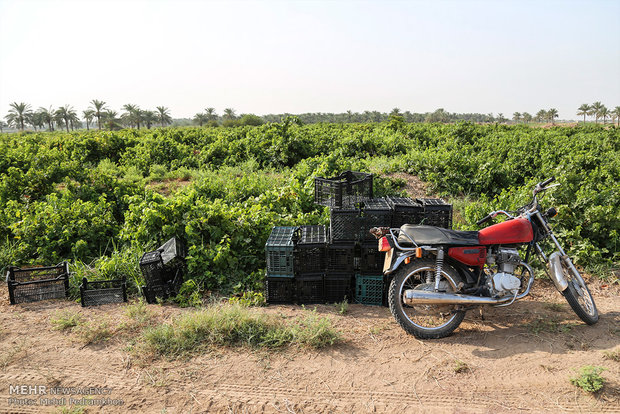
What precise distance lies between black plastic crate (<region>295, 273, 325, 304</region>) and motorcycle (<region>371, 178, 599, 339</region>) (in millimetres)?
1015

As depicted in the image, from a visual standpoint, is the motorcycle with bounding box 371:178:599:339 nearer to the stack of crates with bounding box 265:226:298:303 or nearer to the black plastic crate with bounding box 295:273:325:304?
the black plastic crate with bounding box 295:273:325:304

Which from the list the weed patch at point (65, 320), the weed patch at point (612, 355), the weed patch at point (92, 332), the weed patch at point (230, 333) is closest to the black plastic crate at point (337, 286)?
the weed patch at point (230, 333)

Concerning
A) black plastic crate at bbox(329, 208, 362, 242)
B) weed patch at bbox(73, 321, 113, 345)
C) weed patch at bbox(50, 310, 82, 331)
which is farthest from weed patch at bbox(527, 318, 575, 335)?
weed patch at bbox(50, 310, 82, 331)

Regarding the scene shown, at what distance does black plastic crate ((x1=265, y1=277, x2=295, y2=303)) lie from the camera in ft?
16.3

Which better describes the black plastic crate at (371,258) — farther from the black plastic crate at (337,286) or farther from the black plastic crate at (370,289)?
the black plastic crate at (337,286)

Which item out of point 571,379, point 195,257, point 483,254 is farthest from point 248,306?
point 571,379

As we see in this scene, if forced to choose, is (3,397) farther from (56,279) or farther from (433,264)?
(433,264)

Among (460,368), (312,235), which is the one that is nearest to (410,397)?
(460,368)

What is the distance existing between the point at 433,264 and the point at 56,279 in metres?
4.62

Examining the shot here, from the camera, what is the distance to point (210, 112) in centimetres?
7769

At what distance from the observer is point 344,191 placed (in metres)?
6.02

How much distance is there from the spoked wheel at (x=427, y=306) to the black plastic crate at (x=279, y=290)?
1321mm

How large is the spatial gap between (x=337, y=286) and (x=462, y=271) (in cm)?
148

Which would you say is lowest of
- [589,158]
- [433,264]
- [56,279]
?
[56,279]
